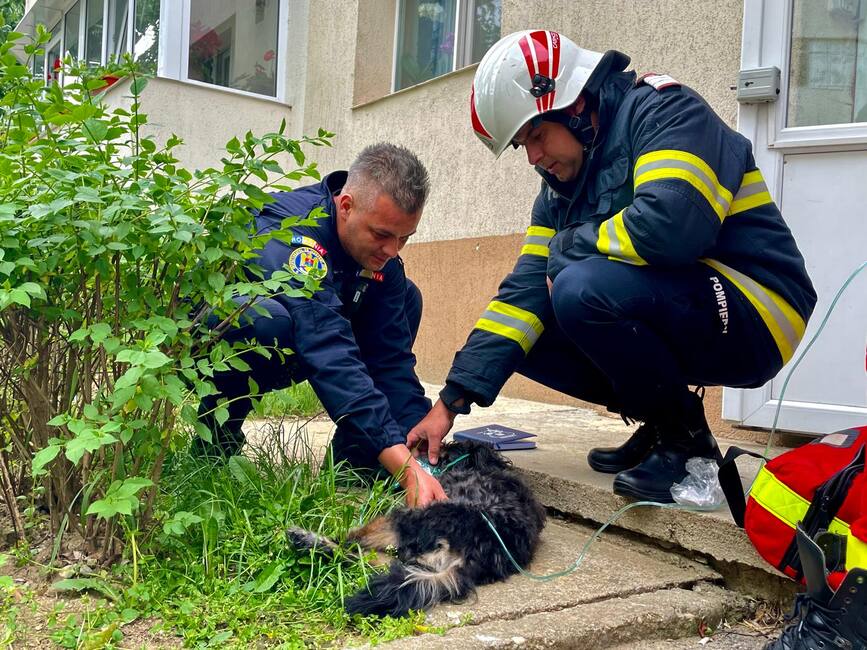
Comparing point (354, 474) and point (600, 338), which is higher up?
point (600, 338)

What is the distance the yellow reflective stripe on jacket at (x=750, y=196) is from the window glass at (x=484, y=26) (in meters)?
3.98

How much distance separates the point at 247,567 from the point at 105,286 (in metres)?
0.83

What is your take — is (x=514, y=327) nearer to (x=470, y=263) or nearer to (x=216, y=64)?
(x=470, y=263)

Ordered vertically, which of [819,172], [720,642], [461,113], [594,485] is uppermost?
[461,113]

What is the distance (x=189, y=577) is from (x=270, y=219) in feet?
4.41

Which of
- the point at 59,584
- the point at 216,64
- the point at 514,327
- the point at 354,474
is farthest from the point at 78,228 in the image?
the point at 216,64

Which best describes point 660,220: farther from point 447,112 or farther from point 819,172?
point 447,112

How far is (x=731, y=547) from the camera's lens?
234 centimetres

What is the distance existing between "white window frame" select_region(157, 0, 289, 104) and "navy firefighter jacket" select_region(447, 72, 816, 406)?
7538 mm

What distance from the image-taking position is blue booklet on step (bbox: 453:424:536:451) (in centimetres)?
335

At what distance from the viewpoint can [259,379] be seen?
3018mm

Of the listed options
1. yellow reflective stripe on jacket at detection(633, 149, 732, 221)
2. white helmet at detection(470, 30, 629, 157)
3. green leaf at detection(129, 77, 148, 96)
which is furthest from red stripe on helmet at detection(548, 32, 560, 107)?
green leaf at detection(129, 77, 148, 96)

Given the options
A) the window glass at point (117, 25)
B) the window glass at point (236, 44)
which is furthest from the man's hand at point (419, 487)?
the window glass at point (117, 25)

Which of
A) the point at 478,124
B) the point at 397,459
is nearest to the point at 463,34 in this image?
the point at 478,124
